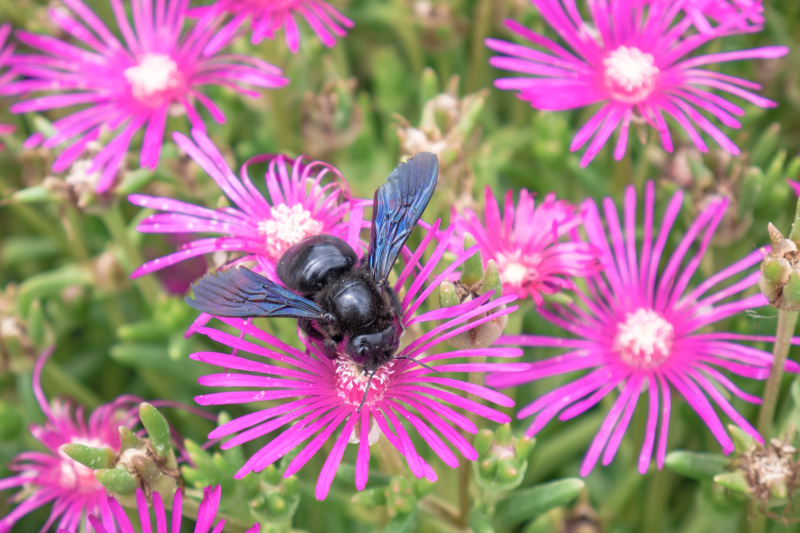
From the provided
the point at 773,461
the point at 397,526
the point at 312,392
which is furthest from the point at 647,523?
the point at 312,392

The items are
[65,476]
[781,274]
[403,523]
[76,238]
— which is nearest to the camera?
[781,274]

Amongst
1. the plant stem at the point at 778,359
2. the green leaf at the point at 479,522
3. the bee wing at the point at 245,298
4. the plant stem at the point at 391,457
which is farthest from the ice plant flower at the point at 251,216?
the plant stem at the point at 778,359

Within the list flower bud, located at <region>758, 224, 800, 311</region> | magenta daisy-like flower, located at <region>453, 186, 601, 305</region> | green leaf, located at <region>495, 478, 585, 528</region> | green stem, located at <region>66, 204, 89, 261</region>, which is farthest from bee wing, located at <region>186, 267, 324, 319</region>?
green stem, located at <region>66, 204, 89, 261</region>

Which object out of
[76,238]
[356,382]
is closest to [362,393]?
[356,382]

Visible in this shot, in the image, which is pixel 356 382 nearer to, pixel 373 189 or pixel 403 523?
pixel 403 523

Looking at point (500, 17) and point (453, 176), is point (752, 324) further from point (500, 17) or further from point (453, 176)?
point (500, 17)
